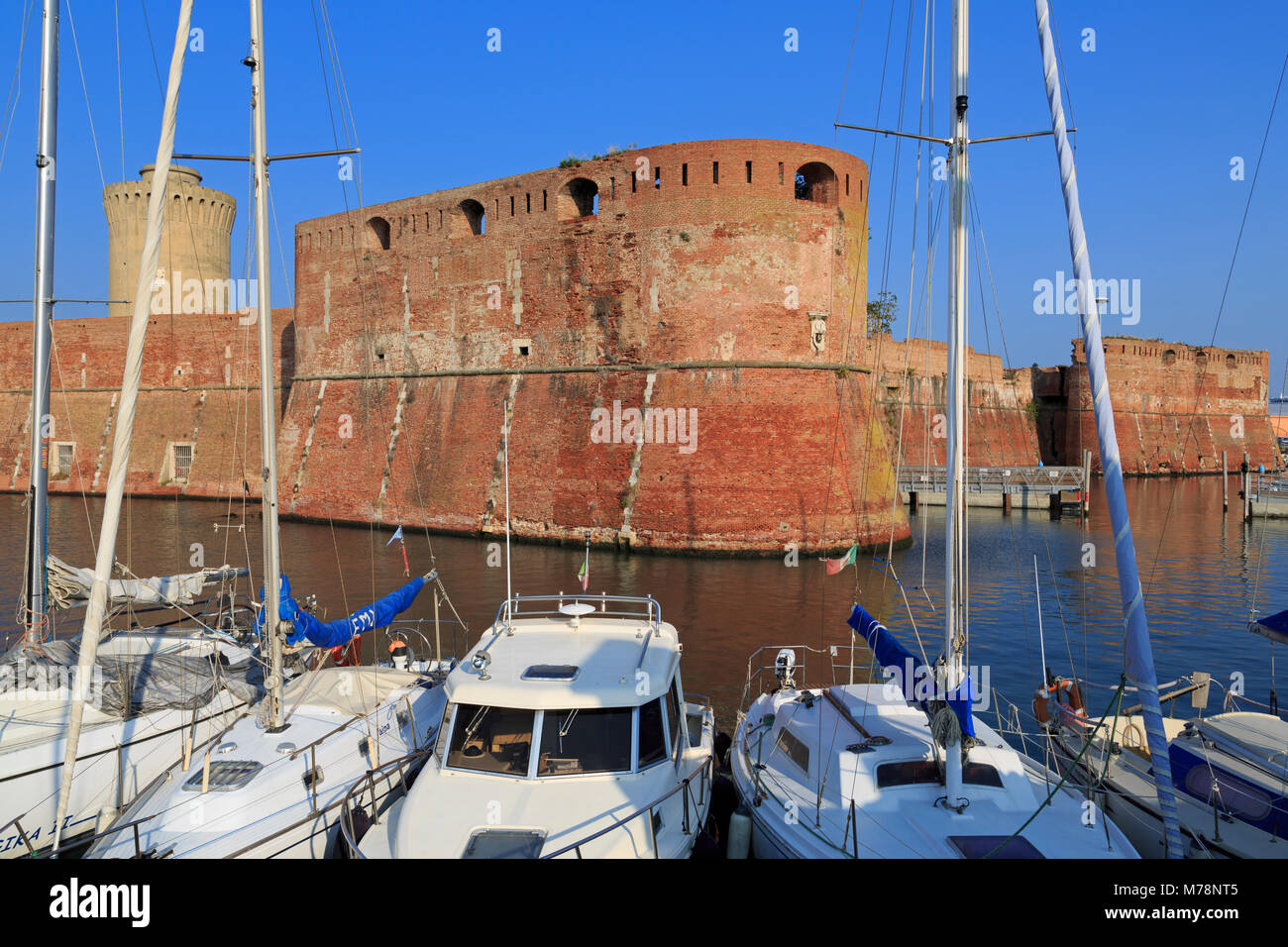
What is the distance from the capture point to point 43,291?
35.6 ft

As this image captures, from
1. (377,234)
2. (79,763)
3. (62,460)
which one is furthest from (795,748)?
(62,460)

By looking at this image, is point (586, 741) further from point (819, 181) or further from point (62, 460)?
point (62, 460)

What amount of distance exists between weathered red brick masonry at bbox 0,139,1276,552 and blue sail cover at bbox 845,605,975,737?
9172 millimetres

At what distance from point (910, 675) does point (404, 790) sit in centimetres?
477

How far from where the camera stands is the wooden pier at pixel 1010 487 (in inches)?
1463

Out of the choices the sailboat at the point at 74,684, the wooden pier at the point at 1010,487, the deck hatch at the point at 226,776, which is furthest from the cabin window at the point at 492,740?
the wooden pier at the point at 1010,487

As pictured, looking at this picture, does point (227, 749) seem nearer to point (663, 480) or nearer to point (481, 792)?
point (481, 792)

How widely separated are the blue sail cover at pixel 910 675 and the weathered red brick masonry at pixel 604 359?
9172mm

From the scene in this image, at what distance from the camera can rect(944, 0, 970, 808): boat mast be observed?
6855 mm

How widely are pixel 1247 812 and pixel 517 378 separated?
2287cm

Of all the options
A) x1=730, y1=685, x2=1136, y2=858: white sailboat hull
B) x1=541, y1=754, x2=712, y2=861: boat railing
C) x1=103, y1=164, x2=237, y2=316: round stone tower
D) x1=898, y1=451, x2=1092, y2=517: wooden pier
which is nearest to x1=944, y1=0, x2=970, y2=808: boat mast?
x1=730, y1=685, x2=1136, y2=858: white sailboat hull

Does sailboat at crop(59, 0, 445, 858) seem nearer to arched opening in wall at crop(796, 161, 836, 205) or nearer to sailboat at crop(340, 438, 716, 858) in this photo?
sailboat at crop(340, 438, 716, 858)
